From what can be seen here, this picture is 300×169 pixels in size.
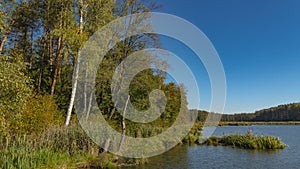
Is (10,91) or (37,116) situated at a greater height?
(10,91)

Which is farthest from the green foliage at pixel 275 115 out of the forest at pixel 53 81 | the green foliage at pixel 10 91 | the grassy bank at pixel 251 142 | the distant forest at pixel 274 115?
the green foliage at pixel 10 91

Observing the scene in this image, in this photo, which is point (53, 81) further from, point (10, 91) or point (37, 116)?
point (10, 91)

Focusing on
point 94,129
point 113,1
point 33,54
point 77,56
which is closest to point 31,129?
point 94,129

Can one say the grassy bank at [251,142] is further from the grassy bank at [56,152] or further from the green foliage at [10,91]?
the green foliage at [10,91]

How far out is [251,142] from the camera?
19.6m

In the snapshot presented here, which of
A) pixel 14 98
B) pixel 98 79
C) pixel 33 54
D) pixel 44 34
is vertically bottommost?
pixel 14 98

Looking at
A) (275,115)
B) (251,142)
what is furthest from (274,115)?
(251,142)

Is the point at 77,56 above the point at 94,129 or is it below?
above

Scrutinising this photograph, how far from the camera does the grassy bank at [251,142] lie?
18.8 meters

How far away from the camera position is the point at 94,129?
12891mm

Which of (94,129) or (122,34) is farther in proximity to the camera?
(122,34)

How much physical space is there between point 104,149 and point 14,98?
6056 mm

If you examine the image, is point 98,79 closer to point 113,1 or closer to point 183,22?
point 113,1

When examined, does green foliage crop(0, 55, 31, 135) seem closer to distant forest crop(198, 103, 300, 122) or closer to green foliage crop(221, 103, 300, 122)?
distant forest crop(198, 103, 300, 122)
